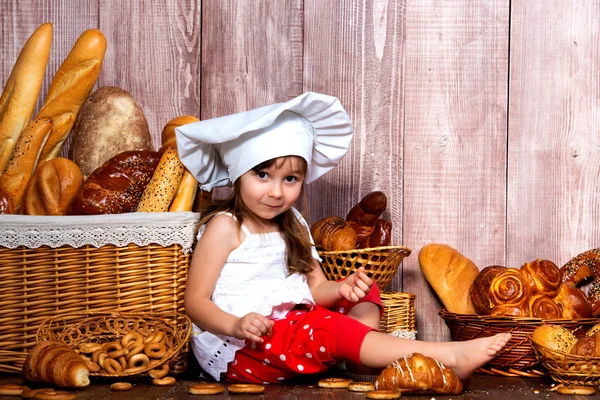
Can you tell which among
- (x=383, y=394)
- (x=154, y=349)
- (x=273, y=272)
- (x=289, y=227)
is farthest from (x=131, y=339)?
(x=383, y=394)

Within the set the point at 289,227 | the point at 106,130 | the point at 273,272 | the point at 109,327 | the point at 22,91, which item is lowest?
the point at 109,327

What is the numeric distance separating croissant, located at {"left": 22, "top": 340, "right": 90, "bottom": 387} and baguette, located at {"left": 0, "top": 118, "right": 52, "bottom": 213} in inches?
18.3

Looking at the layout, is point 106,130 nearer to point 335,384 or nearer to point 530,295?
point 335,384

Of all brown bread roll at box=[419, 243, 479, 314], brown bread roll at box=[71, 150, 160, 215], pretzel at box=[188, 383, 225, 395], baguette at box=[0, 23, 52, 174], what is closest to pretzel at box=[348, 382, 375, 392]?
pretzel at box=[188, 383, 225, 395]

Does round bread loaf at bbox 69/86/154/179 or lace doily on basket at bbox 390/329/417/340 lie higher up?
round bread loaf at bbox 69/86/154/179

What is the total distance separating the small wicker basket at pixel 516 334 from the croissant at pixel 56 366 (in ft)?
3.18

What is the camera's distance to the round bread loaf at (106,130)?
206cm

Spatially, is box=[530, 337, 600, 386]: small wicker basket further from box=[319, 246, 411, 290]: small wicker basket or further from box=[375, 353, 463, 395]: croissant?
box=[319, 246, 411, 290]: small wicker basket

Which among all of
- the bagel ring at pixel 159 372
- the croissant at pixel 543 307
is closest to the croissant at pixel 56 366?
the bagel ring at pixel 159 372

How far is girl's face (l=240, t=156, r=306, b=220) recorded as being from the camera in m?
1.80

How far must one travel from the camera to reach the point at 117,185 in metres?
1.87

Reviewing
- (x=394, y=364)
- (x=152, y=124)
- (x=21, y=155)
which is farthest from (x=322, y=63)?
(x=394, y=364)

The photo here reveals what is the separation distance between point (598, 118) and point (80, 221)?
61.8 inches

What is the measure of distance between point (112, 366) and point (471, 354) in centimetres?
78
